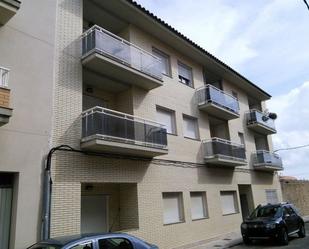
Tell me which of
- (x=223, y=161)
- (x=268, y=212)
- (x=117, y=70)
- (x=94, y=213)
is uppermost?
(x=117, y=70)

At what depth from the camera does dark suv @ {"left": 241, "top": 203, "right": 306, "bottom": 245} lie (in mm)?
12922

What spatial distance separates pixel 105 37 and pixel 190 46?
6.18 m

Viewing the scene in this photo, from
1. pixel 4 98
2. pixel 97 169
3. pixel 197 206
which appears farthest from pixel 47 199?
pixel 197 206

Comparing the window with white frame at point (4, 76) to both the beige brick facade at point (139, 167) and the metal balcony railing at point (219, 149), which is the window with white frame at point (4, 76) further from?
the metal balcony railing at point (219, 149)

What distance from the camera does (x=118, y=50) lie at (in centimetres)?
1190

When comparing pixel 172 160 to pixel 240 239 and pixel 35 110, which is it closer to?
pixel 240 239

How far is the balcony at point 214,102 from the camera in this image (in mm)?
16906

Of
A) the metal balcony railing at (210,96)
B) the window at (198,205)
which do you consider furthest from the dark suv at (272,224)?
the metal balcony railing at (210,96)

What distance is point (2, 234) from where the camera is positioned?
814 cm

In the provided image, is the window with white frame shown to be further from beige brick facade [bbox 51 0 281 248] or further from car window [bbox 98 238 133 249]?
car window [bbox 98 238 133 249]

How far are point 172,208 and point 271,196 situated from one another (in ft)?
41.4

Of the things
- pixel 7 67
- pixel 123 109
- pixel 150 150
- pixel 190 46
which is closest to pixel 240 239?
pixel 150 150

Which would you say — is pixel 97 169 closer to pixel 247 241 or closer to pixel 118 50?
pixel 118 50

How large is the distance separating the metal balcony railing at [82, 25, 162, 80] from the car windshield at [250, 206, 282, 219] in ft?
24.4
